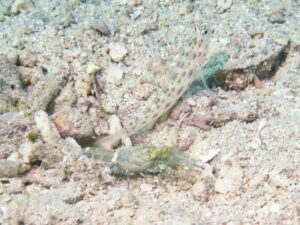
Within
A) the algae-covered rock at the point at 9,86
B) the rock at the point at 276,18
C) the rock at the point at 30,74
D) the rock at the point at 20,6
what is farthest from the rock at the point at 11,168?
the rock at the point at 276,18

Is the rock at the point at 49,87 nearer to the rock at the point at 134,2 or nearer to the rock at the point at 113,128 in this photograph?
the rock at the point at 113,128

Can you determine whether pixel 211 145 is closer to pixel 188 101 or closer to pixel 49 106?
pixel 188 101

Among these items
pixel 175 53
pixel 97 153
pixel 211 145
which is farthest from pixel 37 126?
pixel 175 53

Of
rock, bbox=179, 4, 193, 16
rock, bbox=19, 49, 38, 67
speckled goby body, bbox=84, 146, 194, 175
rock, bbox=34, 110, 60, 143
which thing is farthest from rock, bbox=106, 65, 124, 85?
rock, bbox=179, 4, 193, 16

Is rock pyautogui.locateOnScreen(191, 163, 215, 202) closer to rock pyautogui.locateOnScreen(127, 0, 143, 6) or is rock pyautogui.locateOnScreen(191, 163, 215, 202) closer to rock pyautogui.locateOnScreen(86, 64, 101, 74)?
rock pyautogui.locateOnScreen(86, 64, 101, 74)

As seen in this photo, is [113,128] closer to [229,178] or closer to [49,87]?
[49,87]
